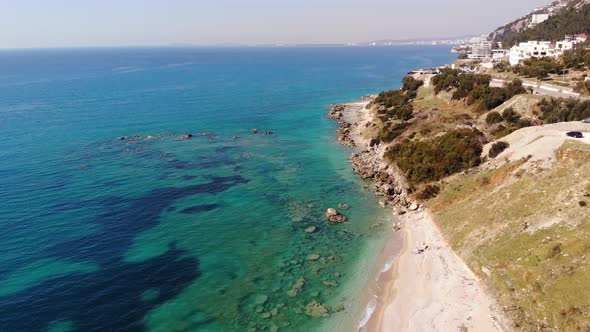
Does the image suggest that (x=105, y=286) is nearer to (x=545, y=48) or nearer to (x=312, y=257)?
(x=312, y=257)

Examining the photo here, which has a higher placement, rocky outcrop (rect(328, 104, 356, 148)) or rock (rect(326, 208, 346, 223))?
rocky outcrop (rect(328, 104, 356, 148))

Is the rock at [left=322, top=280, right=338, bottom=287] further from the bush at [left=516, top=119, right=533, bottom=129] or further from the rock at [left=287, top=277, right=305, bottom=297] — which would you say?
the bush at [left=516, top=119, right=533, bottom=129]

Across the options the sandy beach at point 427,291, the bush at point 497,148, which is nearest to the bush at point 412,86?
the bush at point 497,148

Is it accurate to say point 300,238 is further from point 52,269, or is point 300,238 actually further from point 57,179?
point 57,179

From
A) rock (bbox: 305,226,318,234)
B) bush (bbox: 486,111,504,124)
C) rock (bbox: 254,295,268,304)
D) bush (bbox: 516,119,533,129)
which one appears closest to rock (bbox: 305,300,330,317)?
rock (bbox: 254,295,268,304)

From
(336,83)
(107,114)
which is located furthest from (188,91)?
(336,83)

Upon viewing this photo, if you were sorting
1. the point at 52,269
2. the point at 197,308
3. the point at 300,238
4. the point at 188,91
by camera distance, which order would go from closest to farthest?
the point at 197,308 → the point at 52,269 → the point at 300,238 → the point at 188,91

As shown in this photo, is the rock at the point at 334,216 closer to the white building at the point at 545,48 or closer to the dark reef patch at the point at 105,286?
the dark reef patch at the point at 105,286
